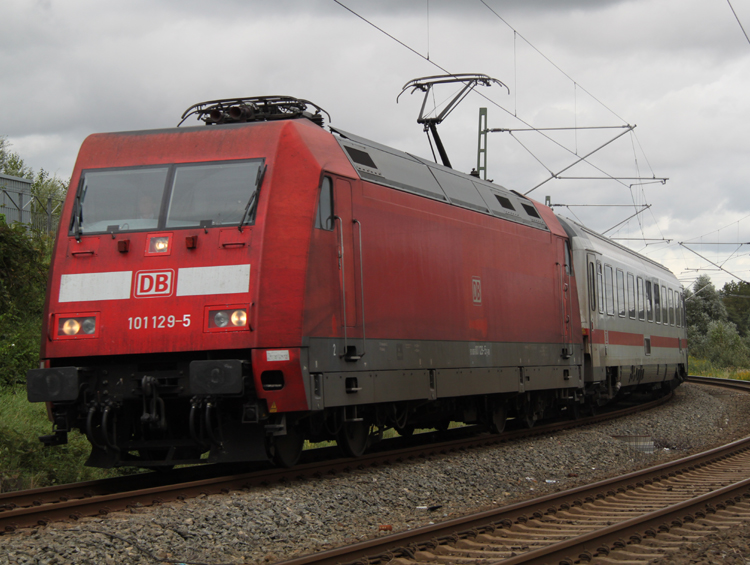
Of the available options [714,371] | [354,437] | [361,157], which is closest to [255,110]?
[361,157]

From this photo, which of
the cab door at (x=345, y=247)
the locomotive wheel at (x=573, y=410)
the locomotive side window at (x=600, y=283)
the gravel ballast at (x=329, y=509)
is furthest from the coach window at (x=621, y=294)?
the cab door at (x=345, y=247)

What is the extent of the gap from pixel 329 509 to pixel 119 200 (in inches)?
146

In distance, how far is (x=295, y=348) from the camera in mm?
7969

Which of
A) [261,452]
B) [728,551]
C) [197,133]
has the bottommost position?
[728,551]

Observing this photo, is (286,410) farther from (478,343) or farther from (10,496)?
(478,343)

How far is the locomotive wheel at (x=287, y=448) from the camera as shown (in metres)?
8.84

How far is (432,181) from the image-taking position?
1134 centimetres

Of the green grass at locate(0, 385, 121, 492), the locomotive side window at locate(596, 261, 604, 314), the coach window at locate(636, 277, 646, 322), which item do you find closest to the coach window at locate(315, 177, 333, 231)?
the green grass at locate(0, 385, 121, 492)

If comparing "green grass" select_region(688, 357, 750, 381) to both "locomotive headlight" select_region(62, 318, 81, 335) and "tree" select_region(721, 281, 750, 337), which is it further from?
"tree" select_region(721, 281, 750, 337)

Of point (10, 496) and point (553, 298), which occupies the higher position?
point (553, 298)

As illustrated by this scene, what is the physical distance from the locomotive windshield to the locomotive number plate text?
92 cm

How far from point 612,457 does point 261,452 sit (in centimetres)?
619

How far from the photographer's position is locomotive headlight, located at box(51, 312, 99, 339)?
26.7ft

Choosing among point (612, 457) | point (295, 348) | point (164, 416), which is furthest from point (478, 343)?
point (164, 416)
